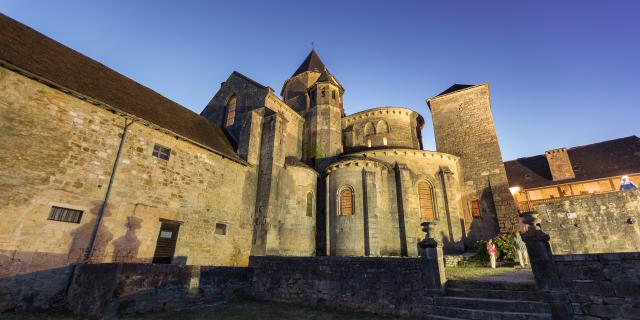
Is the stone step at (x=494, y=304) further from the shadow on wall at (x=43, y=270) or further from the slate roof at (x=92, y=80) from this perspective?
the slate roof at (x=92, y=80)

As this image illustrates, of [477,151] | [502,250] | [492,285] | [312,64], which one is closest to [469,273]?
[492,285]

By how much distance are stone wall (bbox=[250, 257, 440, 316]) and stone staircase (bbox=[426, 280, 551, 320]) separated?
453 mm

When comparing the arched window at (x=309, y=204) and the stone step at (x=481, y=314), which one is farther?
the arched window at (x=309, y=204)

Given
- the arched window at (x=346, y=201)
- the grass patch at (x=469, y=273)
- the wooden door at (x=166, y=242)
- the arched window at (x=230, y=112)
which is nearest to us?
the grass patch at (x=469, y=273)

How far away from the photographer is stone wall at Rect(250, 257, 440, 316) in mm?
7594

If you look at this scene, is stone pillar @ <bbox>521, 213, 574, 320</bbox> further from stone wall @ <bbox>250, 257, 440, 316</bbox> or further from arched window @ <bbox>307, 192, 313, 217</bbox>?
arched window @ <bbox>307, 192, 313, 217</bbox>

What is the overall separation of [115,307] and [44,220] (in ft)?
15.0

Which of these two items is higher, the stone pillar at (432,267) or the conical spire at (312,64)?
the conical spire at (312,64)

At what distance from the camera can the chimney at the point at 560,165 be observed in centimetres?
2002

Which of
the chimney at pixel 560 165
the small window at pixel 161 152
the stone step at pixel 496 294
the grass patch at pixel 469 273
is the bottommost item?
the stone step at pixel 496 294

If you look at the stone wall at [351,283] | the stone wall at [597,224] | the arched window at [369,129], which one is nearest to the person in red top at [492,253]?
the stone wall at [597,224]

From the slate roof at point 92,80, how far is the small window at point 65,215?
4.44 meters

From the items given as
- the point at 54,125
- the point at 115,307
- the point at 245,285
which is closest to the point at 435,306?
the point at 245,285

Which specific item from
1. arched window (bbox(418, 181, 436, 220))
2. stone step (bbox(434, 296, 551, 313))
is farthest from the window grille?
stone step (bbox(434, 296, 551, 313))
